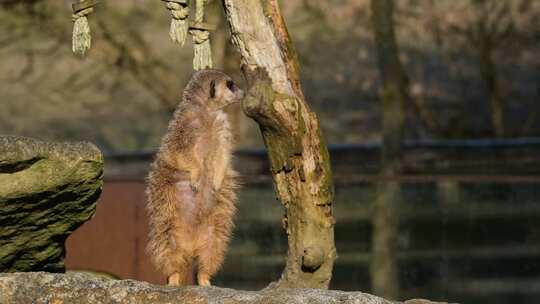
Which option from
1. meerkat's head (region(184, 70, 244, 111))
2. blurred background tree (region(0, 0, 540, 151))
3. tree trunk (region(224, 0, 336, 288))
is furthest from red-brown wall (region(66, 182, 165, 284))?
blurred background tree (region(0, 0, 540, 151))

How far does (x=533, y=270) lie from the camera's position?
8383mm

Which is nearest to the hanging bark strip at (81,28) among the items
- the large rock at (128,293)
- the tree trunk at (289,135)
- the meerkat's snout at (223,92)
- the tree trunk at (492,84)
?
the tree trunk at (289,135)

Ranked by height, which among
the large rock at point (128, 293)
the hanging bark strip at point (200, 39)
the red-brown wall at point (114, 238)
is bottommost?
the large rock at point (128, 293)

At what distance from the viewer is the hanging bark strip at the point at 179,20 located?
4.60 metres

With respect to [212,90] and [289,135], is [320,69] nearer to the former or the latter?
[212,90]

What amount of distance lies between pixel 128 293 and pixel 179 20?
1001 millimetres

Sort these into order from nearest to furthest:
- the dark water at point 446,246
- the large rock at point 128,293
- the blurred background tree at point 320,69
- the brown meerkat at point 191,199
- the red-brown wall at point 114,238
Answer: the large rock at point 128,293 → the brown meerkat at point 191,199 → the red-brown wall at point 114,238 → the dark water at point 446,246 → the blurred background tree at point 320,69

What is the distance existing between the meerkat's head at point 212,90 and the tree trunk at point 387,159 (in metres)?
3.60

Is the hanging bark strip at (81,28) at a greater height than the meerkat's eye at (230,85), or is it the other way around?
the hanging bark strip at (81,28)

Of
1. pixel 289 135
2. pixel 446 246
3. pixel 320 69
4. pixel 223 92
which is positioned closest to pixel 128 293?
pixel 289 135

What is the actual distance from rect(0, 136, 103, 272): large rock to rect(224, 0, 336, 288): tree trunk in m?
0.64

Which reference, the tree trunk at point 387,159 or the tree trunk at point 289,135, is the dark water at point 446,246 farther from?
the tree trunk at point 289,135

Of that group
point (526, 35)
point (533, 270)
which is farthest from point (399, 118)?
point (526, 35)

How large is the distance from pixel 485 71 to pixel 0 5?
18.3 feet
